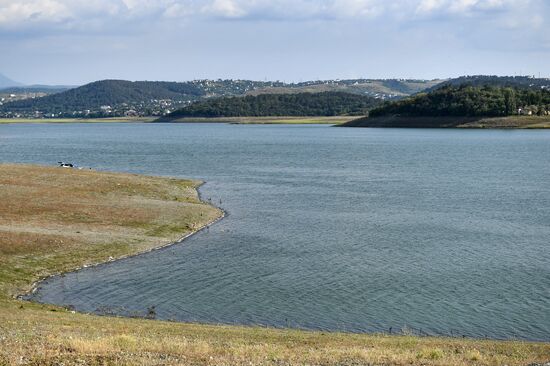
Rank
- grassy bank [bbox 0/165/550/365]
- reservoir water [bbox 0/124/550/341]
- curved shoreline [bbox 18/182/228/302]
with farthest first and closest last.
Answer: curved shoreline [bbox 18/182/228/302], reservoir water [bbox 0/124/550/341], grassy bank [bbox 0/165/550/365]

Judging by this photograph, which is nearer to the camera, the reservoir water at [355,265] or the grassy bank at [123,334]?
the grassy bank at [123,334]

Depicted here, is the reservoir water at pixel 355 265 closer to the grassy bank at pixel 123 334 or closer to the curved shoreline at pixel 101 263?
the curved shoreline at pixel 101 263

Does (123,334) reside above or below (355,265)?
above

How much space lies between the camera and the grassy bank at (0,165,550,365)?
17500mm

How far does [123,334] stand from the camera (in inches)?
799

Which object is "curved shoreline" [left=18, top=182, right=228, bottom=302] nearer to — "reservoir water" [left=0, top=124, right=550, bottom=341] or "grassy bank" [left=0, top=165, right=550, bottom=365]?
"grassy bank" [left=0, top=165, right=550, bottom=365]

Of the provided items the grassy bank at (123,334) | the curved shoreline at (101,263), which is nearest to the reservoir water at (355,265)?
the curved shoreline at (101,263)

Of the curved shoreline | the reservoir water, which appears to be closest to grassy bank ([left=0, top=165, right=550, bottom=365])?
the curved shoreline

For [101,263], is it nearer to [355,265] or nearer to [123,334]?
[355,265]

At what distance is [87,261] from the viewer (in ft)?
118

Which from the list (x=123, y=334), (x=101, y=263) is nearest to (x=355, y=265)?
(x=101, y=263)

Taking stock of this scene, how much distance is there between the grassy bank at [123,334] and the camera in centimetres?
1750

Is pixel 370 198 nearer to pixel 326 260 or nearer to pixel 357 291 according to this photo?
pixel 326 260

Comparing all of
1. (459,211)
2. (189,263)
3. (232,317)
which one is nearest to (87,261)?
(189,263)
